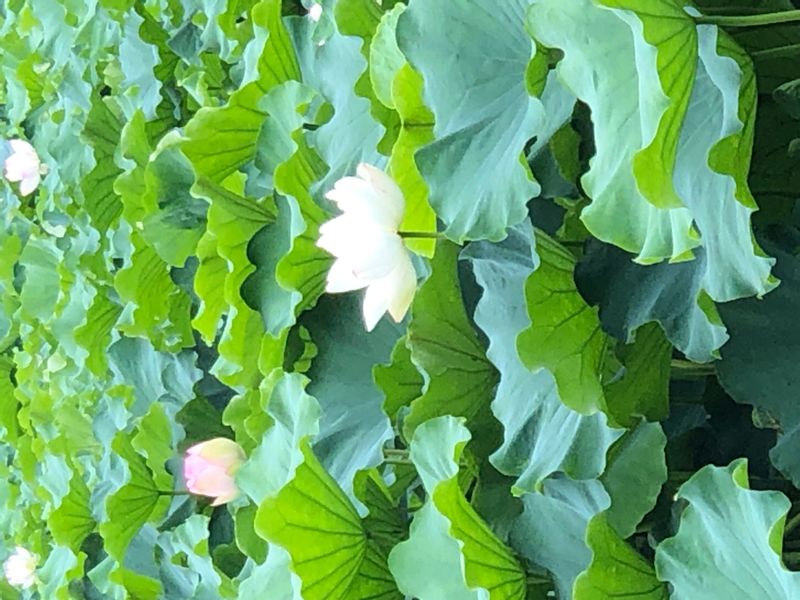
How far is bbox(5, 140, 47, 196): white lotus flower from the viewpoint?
1498 millimetres

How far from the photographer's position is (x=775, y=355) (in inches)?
22.1

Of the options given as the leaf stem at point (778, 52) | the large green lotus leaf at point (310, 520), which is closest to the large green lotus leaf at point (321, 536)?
the large green lotus leaf at point (310, 520)

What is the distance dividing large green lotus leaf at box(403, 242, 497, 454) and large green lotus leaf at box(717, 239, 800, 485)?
0.43 feet

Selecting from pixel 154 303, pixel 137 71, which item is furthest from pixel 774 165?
pixel 137 71

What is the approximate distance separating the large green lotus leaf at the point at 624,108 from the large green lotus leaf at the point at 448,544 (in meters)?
0.15

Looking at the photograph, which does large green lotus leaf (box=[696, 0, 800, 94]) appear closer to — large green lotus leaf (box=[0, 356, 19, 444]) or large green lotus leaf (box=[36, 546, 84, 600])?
large green lotus leaf (box=[36, 546, 84, 600])

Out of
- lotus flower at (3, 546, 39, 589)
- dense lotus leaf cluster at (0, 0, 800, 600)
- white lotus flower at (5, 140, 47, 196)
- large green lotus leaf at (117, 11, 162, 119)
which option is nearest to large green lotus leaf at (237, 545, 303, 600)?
dense lotus leaf cluster at (0, 0, 800, 600)

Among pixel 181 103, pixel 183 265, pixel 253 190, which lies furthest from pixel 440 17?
pixel 181 103

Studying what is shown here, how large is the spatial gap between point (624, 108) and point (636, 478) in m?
0.21

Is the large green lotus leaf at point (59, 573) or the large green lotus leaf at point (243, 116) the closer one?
the large green lotus leaf at point (243, 116)

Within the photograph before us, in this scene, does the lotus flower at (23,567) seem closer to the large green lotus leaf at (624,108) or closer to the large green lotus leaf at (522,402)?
the large green lotus leaf at (522,402)

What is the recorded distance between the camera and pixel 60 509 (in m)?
1.05

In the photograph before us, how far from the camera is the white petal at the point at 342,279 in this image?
0.58 m

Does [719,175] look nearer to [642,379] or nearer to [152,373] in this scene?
[642,379]
